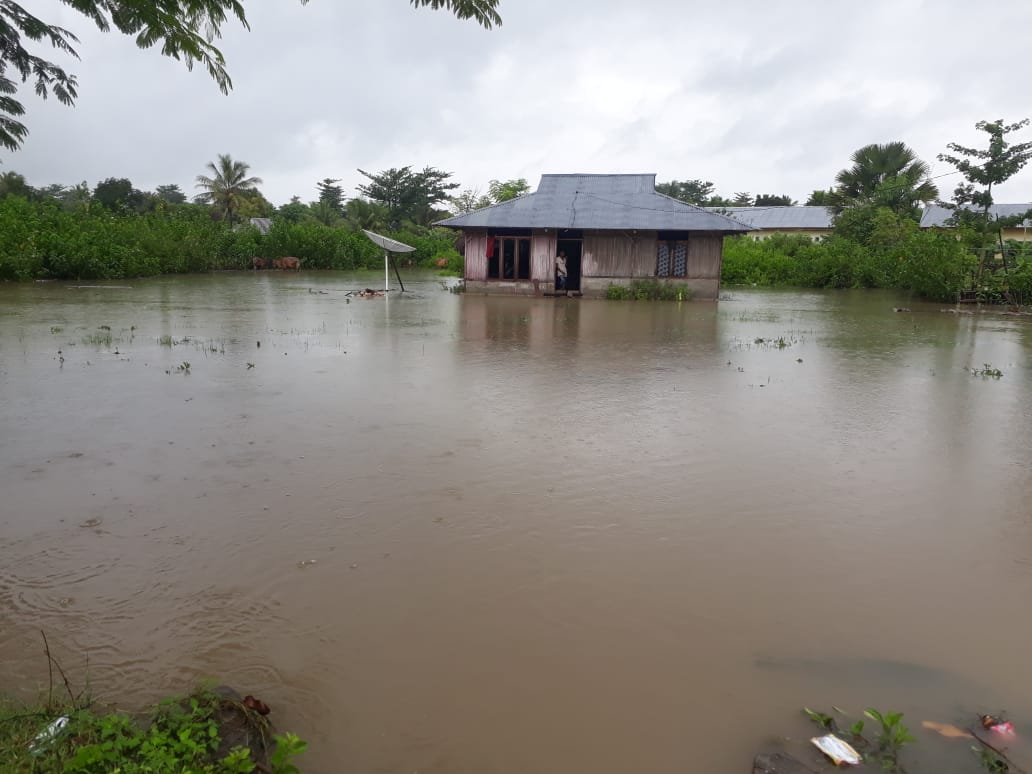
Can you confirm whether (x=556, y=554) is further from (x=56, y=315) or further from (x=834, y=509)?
(x=56, y=315)

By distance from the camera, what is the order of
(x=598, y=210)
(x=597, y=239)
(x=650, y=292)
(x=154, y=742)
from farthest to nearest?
(x=597, y=239)
(x=598, y=210)
(x=650, y=292)
(x=154, y=742)

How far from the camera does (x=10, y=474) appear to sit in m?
5.11

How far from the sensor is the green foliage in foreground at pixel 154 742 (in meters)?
2.23

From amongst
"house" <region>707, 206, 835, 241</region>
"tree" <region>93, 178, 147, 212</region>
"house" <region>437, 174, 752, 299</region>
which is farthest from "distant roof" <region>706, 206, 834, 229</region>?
"tree" <region>93, 178, 147, 212</region>

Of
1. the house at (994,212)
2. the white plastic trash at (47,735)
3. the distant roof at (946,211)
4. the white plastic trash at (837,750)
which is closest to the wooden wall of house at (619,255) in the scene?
the white plastic trash at (837,750)

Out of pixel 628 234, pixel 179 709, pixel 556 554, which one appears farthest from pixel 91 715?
pixel 628 234

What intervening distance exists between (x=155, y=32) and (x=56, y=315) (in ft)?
46.4

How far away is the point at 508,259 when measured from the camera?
76.0ft

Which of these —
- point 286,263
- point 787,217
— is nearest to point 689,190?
point 787,217

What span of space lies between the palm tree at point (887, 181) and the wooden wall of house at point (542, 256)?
61.3ft

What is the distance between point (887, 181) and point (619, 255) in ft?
58.6

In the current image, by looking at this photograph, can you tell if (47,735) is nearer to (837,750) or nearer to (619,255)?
(837,750)

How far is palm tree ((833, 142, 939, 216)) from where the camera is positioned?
31.5m

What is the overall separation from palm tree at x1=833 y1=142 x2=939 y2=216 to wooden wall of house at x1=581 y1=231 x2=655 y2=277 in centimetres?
1635
